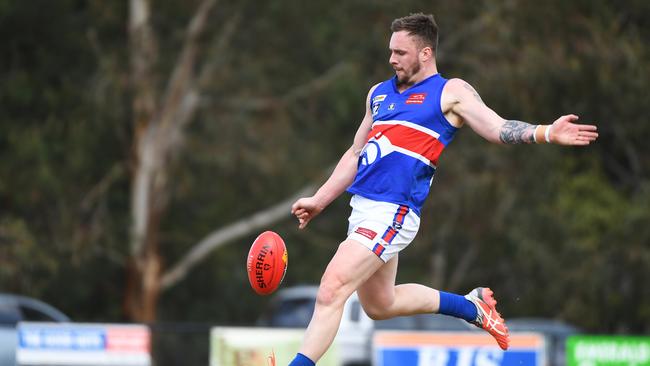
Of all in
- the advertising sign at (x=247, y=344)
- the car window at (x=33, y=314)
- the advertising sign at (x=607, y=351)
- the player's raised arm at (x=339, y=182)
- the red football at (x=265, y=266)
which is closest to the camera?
the red football at (x=265, y=266)

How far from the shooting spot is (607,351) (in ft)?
47.3

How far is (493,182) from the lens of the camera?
28.9 metres

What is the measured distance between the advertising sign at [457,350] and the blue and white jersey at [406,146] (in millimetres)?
6201

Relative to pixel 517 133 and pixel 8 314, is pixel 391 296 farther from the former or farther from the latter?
pixel 8 314

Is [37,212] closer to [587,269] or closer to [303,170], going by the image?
[303,170]

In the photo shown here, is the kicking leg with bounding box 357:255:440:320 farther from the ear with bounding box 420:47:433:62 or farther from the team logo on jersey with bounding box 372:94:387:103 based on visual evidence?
the ear with bounding box 420:47:433:62

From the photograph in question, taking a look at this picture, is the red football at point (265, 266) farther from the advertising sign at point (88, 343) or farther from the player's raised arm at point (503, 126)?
the advertising sign at point (88, 343)

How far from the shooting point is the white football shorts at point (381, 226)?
24.6 feet

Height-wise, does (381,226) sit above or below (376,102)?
below

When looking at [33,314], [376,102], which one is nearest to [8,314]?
[33,314]

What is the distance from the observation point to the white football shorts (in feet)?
24.6

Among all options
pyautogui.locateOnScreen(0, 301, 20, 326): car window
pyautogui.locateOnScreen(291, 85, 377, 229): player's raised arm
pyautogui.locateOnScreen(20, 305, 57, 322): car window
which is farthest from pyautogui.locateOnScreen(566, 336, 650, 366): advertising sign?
pyautogui.locateOnScreen(20, 305, 57, 322): car window

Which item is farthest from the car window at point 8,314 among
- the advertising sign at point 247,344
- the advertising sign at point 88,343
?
the advertising sign at point 247,344

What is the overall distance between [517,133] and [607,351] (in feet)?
25.8
